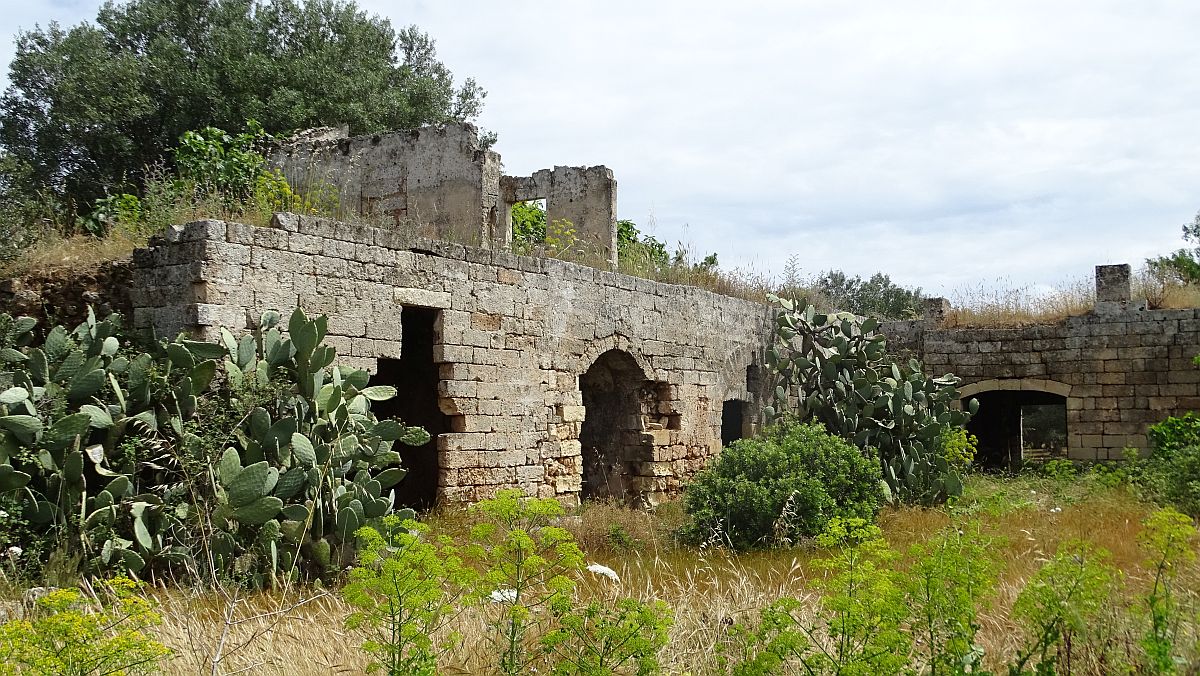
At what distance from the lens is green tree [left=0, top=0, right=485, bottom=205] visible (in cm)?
2133

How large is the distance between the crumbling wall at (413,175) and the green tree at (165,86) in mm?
6865

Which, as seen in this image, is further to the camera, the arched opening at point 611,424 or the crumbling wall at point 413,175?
the crumbling wall at point 413,175

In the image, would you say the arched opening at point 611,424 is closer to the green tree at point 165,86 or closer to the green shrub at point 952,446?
the green shrub at point 952,446

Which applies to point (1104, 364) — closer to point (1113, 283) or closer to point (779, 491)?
point (1113, 283)

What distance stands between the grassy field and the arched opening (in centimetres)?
226

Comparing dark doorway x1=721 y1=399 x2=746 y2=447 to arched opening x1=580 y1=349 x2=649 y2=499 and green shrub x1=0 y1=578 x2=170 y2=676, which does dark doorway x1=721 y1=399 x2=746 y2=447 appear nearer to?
arched opening x1=580 y1=349 x2=649 y2=499

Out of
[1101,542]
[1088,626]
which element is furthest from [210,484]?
[1101,542]

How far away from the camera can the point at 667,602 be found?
5.57m

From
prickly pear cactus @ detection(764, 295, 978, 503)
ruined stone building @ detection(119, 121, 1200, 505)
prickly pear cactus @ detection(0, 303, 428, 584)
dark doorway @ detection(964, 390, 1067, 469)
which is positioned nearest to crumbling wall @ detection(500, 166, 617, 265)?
ruined stone building @ detection(119, 121, 1200, 505)

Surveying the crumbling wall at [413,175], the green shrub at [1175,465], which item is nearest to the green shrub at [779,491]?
the green shrub at [1175,465]

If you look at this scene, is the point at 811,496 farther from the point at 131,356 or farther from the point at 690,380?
the point at 131,356

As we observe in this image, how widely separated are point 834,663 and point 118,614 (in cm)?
322

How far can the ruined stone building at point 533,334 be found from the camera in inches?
319

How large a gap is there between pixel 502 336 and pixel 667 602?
15.5 feet
